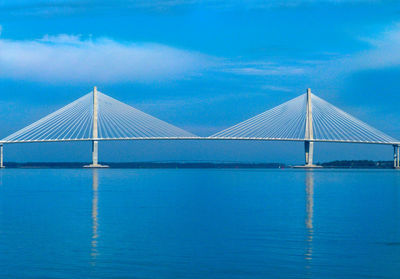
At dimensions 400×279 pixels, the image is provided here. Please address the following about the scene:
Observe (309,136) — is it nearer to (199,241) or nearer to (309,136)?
(309,136)

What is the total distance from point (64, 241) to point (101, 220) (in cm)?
328

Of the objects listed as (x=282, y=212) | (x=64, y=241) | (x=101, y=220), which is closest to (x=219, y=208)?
(x=282, y=212)

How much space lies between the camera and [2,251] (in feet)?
32.5

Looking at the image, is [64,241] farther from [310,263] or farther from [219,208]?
[219,208]

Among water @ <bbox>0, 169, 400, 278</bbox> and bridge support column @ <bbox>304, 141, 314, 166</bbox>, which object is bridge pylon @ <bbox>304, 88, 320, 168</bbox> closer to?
bridge support column @ <bbox>304, 141, 314, 166</bbox>

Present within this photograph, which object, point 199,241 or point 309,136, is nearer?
point 199,241

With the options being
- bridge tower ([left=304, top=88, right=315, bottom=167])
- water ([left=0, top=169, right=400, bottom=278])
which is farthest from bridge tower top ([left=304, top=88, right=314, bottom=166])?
water ([left=0, top=169, right=400, bottom=278])

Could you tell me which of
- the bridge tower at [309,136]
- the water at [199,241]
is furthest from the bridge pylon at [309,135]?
the water at [199,241]

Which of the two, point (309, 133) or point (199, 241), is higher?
point (309, 133)

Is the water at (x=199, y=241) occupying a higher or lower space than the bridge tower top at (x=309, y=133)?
lower

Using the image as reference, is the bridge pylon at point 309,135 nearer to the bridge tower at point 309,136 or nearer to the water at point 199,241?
the bridge tower at point 309,136

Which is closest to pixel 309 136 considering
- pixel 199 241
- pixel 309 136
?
pixel 309 136

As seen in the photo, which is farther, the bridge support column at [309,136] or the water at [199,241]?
the bridge support column at [309,136]

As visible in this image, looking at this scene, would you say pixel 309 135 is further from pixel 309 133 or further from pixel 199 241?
pixel 199 241
